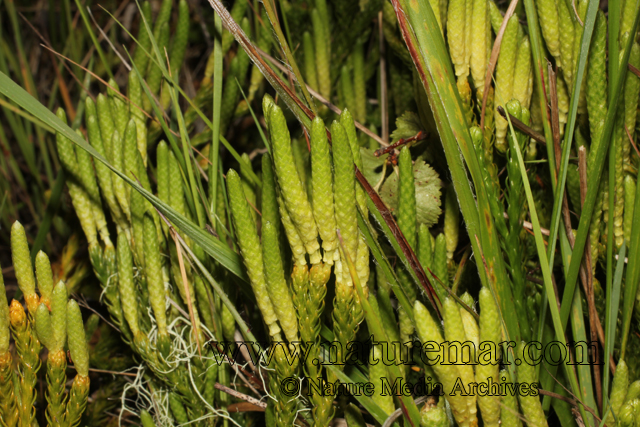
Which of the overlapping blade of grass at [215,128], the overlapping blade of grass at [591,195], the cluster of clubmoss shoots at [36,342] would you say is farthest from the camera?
the overlapping blade of grass at [215,128]

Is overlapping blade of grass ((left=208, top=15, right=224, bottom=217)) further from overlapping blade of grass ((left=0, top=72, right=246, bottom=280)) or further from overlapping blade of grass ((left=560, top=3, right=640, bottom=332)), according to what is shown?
overlapping blade of grass ((left=560, top=3, right=640, bottom=332))

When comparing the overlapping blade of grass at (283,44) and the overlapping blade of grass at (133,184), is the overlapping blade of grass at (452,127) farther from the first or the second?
the overlapping blade of grass at (133,184)

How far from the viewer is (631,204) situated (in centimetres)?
74

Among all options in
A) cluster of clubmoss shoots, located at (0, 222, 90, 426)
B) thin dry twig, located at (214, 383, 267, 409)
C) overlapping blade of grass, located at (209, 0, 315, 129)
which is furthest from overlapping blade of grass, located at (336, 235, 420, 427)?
cluster of clubmoss shoots, located at (0, 222, 90, 426)

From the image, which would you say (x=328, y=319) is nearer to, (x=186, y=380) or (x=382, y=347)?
(x=382, y=347)

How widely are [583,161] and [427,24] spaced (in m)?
0.31

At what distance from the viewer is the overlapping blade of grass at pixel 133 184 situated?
66cm

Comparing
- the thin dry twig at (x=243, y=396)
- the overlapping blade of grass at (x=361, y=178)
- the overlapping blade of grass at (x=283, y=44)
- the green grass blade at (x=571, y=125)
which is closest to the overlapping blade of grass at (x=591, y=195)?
the green grass blade at (x=571, y=125)

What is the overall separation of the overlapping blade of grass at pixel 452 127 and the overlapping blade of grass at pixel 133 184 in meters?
0.36

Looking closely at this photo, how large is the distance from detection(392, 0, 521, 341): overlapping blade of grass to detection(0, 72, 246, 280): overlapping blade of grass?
0.36m

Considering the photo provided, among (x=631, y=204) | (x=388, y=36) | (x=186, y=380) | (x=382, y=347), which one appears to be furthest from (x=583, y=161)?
(x=186, y=380)

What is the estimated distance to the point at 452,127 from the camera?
67 cm

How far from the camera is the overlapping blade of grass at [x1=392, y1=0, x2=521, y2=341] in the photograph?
664 millimetres

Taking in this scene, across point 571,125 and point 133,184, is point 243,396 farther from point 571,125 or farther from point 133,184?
point 571,125
